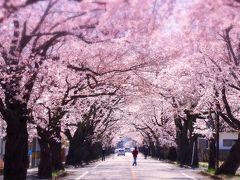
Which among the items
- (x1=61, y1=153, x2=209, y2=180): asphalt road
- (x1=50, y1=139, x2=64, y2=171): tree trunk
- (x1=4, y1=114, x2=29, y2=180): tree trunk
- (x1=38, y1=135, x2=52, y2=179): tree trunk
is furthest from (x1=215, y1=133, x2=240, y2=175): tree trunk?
(x1=4, y1=114, x2=29, y2=180): tree trunk

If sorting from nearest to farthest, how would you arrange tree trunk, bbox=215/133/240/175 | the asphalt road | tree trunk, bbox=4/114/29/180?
1. tree trunk, bbox=4/114/29/180
2. the asphalt road
3. tree trunk, bbox=215/133/240/175

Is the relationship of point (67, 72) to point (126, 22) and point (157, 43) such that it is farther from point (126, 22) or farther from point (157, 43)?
point (126, 22)

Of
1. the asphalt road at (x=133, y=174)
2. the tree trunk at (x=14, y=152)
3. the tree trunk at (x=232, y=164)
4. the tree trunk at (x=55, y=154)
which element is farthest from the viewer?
the tree trunk at (x=55, y=154)

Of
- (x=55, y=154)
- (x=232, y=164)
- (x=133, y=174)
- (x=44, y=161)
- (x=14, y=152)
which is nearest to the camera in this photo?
(x=14, y=152)

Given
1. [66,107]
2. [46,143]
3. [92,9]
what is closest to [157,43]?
[92,9]

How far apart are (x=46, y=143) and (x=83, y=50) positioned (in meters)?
9.53

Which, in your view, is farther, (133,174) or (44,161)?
(133,174)

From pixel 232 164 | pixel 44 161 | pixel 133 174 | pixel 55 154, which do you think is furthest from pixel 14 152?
pixel 232 164

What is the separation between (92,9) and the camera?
11.7 m

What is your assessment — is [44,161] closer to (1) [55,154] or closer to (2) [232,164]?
(1) [55,154]

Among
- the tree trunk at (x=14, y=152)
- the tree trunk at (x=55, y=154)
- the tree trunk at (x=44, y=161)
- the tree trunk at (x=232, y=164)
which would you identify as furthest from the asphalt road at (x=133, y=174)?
the tree trunk at (x=14, y=152)

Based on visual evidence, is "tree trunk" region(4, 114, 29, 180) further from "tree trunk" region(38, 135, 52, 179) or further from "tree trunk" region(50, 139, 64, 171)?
"tree trunk" region(50, 139, 64, 171)

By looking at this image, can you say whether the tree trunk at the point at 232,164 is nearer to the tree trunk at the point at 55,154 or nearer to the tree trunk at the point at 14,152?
the tree trunk at the point at 55,154

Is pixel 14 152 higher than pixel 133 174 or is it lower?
higher
